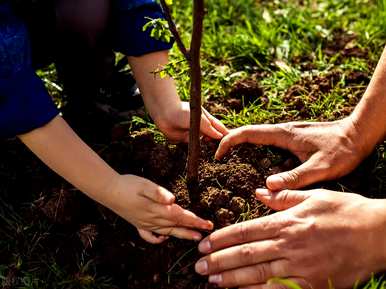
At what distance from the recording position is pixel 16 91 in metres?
2.02

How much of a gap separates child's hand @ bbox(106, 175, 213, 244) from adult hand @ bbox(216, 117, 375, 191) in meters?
0.31

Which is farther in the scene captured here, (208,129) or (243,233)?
(208,129)

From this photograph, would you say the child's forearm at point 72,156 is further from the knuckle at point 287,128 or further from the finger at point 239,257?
the knuckle at point 287,128

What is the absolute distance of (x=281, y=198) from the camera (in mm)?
2100

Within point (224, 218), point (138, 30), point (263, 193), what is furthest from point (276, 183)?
point (138, 30)

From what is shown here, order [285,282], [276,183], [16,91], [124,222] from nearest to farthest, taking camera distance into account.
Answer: [285,282] < [16,91] < [276,183] < [124,222]

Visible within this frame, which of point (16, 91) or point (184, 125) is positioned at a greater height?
point (16, 91)

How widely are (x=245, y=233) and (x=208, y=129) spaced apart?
0.49 meters

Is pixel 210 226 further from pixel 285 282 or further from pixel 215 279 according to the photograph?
pixel 285 282

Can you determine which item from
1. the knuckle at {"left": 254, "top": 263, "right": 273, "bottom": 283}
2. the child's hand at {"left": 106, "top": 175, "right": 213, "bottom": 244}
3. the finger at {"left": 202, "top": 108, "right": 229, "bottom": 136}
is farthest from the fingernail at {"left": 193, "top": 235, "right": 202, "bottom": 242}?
the finger at {"left": 202, "top": 108, "right": 229, "bottom": 136}

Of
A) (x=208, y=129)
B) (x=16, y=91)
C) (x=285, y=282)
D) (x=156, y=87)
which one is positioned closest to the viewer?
(x=285, y=282)

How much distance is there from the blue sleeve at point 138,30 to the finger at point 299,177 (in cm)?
73

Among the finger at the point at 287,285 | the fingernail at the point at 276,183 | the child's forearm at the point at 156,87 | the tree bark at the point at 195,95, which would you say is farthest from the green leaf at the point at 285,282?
the child's forearm at the point at 156,87

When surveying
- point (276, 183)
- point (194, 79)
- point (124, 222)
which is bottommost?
point (124, 222)
